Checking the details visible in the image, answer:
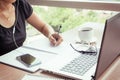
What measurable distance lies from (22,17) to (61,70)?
2.83 feet

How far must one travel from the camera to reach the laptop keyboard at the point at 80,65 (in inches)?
39.1

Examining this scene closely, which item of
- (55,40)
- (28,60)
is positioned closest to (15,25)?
(55,40)

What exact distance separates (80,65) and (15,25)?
773 mm

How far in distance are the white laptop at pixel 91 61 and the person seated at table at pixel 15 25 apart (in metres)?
0.30

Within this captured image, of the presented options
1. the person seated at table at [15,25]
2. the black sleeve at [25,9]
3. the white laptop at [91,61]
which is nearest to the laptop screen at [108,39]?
the white laptop at [91,61]

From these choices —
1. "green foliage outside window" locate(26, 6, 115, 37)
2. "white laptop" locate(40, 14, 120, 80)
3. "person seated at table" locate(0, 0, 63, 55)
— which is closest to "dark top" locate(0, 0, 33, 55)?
"person seated at table" locate(0, 0, 63, 55)

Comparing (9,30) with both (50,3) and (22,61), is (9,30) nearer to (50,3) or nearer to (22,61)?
(22,61)

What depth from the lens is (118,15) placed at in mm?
949

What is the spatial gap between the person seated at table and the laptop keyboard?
31cm

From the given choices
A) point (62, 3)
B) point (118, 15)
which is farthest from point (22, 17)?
point (118, 15)

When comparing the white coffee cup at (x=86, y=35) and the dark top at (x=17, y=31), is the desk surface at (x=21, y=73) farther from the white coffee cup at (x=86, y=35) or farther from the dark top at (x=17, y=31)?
the dark top at (x=17, y=31)

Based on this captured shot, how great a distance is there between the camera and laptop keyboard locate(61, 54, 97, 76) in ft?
3.26

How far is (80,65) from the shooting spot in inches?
40.9

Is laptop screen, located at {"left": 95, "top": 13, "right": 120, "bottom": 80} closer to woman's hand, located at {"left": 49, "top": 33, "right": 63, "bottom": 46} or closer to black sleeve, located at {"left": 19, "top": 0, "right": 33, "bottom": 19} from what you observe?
woman's hand, located at {"left": 49, "top": 33, "right": 63, "bottom": 46}
